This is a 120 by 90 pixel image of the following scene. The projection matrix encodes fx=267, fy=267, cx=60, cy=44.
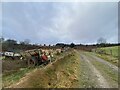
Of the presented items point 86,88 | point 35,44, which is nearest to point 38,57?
point 86,88

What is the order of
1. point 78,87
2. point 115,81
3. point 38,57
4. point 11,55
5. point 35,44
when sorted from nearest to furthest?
point 78,87 → point 115,81 → point 38,57 → point 11,55 → point 35,44

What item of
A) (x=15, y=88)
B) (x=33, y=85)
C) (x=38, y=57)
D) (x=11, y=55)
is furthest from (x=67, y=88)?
(x=11, y=55)

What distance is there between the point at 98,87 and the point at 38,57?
18.2 m

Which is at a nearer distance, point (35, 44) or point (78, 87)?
point (78, 87)

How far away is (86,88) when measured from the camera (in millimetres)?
14047

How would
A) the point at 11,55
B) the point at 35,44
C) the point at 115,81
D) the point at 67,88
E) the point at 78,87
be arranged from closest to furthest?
the point at 67,88
the point at 78,87
the point at 115,81
the point at 11,55
the point at 35,44

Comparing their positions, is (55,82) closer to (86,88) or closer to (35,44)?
(86,88)

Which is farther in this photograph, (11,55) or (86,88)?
(11,55)

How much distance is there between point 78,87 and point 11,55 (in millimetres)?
40620

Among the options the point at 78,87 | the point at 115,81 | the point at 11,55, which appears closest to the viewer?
the point at 78,87

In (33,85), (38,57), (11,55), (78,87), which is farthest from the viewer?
(11,55)

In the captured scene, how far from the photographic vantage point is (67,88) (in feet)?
43.8

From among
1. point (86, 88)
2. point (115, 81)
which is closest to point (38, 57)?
point (115, 81)

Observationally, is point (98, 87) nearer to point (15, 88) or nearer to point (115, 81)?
point (115, 81)
